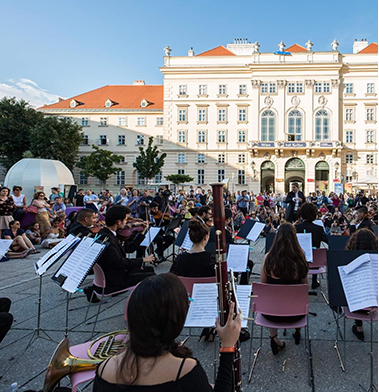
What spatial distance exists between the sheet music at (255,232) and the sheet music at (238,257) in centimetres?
204

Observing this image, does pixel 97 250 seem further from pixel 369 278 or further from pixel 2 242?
pixel 369 278

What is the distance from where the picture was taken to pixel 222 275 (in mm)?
2039

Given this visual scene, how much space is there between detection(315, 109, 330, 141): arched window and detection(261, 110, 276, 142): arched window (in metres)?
5.12

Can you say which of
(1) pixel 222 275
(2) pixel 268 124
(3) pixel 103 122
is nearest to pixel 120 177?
(3) pixel 103 122

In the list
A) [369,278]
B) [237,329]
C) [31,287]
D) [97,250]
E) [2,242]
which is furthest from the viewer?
[31,287]

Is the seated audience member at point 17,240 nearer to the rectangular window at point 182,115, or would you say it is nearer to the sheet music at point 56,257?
the sheet music at point 56,257

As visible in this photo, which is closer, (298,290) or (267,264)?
(298,290)

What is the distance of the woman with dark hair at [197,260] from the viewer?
13.7 feet

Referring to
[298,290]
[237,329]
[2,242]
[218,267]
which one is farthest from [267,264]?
[2,242]

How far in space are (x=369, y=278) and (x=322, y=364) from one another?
125 centimetres

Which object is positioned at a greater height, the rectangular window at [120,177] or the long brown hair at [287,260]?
the rectangular window at [120,177]

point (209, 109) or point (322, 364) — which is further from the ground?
point (209, 109)

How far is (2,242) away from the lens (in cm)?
450

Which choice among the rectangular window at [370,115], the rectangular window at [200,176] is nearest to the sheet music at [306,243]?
the rectangular window at [200,176]
